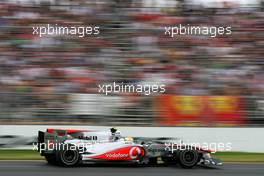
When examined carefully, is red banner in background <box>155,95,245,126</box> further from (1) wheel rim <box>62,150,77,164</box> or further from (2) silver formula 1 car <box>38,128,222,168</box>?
(1) wheel rim <box>62,150,77,164</box>

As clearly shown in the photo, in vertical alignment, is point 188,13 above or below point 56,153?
above

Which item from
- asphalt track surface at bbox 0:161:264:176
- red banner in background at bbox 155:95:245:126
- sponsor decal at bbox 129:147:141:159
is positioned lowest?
asphalt track surface at bbox 0:161:264:176

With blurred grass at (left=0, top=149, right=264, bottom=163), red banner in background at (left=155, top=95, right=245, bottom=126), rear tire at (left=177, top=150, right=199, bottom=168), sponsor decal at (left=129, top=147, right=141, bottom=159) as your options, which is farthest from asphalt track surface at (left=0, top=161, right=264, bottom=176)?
red banner in background at (left=155, top=95, right=245, bottom=126)

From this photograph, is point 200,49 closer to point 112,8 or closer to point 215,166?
point 112,8

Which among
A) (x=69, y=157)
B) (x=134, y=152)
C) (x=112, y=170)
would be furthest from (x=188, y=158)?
(x=69, y=157)

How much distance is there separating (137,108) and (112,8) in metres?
3.54

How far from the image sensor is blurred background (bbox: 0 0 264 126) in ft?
39.5

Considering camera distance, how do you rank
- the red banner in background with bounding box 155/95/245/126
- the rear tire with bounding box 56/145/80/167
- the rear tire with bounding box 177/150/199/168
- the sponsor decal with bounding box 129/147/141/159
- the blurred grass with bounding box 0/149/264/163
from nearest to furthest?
the rear tire with bounding box 56/145/80/167 < the sponsor decal with bounding box 129/147/141/159 < the rear tire with bounding box 177/150/199/168 < the blurred grass with bounding box 0/149/264/163 < the red banner in background with bounding box 155/95/245/126

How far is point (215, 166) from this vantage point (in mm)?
9359

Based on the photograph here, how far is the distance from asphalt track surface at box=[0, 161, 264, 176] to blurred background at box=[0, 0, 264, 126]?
2889mm

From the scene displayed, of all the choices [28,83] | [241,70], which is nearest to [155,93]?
[241,70]

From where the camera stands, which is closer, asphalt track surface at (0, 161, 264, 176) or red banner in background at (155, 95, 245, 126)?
asphalt track surface at (0, 161, 264, 176)

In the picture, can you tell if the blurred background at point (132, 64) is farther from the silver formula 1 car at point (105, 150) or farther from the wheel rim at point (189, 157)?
the wheel rim at point (189, 157)

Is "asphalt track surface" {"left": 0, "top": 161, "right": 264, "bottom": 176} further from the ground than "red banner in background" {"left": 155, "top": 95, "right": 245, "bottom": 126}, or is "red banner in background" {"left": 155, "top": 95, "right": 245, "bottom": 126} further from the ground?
"red banner in background" {"left": 155, "top": 95, "right": 245, "bottom": 126}
